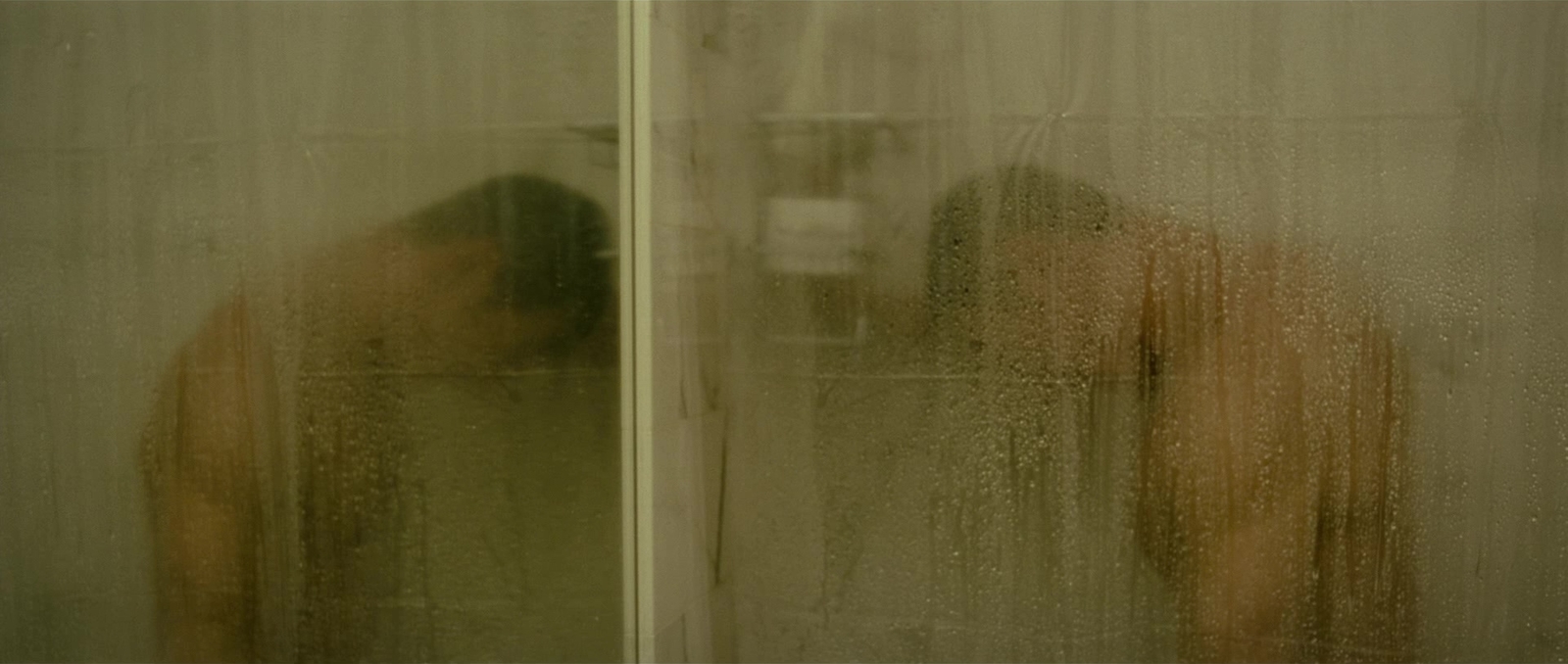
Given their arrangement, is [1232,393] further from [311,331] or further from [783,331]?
[311,331]

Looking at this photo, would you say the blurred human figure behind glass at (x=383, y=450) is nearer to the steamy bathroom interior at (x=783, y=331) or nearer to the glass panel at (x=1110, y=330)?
the steamy bathroom interior at (x=783, y=331)

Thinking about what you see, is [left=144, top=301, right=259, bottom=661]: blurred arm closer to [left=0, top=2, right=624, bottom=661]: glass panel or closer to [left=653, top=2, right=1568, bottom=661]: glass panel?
[left=0, top=2, right=624, bottom=661]: glass panel

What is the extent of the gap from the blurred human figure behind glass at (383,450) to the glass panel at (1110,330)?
0.25 metres

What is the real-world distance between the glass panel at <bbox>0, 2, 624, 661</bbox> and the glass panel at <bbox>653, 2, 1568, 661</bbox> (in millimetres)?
289

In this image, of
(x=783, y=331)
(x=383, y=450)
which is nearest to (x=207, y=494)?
(x=383, y=450)

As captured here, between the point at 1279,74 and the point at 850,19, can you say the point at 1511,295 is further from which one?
the point at 850,19

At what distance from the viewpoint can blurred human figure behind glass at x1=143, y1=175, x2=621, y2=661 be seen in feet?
11.6

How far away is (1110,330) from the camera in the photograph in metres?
3.52

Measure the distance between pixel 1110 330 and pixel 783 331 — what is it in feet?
2.92

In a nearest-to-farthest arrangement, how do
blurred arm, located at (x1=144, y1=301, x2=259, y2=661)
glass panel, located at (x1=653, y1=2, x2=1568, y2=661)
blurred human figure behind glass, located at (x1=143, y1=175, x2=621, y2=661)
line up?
glass panel, located at (x1=653, y1=2, x2=1568, y2=661) → blurred human figure behind glass, located at (x1=143, y1=175, x2=621, y2=661) → blurred arm, located at (x1=144, y1=301, x2=259, y2=661)

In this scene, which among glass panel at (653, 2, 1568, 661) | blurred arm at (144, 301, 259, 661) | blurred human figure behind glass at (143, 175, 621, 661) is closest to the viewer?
glass panel at (653, 2, 1568, 661)

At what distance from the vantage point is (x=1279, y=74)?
11.3 feet

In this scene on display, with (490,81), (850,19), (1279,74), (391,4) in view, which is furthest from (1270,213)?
(391,4)

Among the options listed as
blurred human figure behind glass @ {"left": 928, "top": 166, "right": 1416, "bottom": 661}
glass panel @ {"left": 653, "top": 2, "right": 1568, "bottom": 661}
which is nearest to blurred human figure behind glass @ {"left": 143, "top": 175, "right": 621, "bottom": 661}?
glass panel @ {"left": 653, "top": 2, "right": 1568, "bottom": 661}
